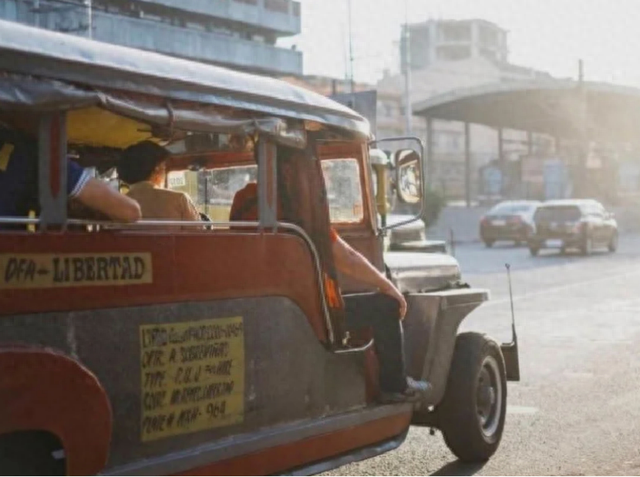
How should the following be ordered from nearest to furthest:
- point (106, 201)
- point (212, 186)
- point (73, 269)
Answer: point (73, 269) < point (106, 201) < point (212, 186)

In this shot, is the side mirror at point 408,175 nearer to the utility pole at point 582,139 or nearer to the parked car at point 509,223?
the parked car at point 509,223

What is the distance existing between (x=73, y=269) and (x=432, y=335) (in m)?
2.92

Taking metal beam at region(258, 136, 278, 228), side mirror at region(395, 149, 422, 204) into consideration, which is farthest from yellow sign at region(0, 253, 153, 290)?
side mirror at region(395, 149, 422, 204)

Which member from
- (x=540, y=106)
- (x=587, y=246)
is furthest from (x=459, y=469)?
(x=540, y=106)

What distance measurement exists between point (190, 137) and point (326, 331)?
1.15 m

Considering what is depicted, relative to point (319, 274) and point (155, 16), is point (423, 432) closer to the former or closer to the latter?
point (319, 274)

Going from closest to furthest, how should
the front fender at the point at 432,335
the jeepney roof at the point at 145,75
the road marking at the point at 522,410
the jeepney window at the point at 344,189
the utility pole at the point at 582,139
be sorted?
the jeepney roof at the point at 145,75 < the jeepney window at the point at 344,189 < the front fender at the point at 432,335 < the road marking at the point at 522,410 < the utility pole at the point at 582,139

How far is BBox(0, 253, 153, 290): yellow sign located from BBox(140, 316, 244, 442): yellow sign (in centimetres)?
25

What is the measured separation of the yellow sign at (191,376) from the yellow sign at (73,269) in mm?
248

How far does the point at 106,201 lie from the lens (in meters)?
4.58

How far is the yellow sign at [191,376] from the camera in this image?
4.72 m

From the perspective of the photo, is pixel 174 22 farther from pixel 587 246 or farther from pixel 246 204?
pixel 246 204

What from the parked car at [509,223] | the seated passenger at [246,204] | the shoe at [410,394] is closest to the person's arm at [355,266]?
the seated passenger at [246,204]

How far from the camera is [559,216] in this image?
36031 millimetres
